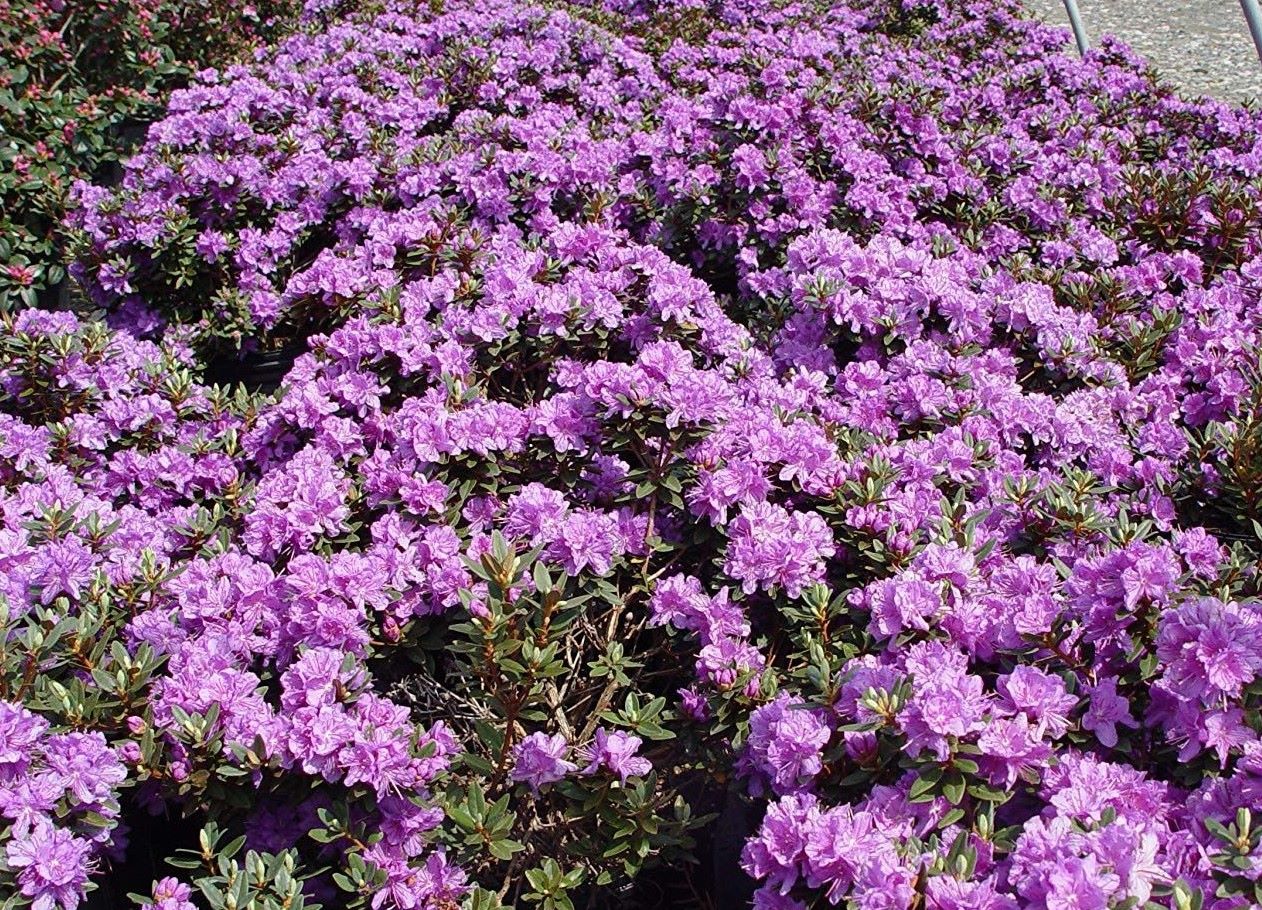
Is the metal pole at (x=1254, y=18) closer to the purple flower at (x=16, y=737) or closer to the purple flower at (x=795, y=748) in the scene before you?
the purple flower at (x=795, y=748)

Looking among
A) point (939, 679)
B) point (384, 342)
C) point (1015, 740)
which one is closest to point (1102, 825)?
point (1015, 740)

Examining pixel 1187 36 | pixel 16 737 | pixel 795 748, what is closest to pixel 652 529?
pixel 795 748

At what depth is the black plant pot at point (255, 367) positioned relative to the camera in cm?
384

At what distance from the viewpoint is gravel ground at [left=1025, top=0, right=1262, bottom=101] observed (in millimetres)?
7797

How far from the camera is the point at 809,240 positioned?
10.5 feet

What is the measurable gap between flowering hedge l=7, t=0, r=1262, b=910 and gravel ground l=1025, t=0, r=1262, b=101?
448cm

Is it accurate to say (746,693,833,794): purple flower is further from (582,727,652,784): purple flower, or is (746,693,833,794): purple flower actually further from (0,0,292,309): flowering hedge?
(0,0,292,309): flowering hedge

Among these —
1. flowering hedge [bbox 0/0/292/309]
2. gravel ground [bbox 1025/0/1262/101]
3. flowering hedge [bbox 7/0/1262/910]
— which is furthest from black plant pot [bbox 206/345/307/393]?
gravel ground [bbox 1025/0/1262/101]

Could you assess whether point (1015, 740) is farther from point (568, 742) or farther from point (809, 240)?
point (809, 240)

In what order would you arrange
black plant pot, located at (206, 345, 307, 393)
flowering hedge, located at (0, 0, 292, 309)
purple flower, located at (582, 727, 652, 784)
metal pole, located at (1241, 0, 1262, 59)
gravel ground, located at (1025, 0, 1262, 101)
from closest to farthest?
purple flower, located at (582, 727, 652, 784) → metal pole, located at (1241, 0, 1262, 59) → black plant pot, located at (206, 345, 307, 393) → flowering hedge, located at (0, 0, 292, 309) → gravel ground, located at (1025, 0, 1262, 101)

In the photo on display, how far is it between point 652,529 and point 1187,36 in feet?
29.9

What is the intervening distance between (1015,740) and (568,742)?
0.93m

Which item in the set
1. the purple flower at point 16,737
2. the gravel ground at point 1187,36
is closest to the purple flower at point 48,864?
the purple flower at point 16,737

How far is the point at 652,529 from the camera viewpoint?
229cm
